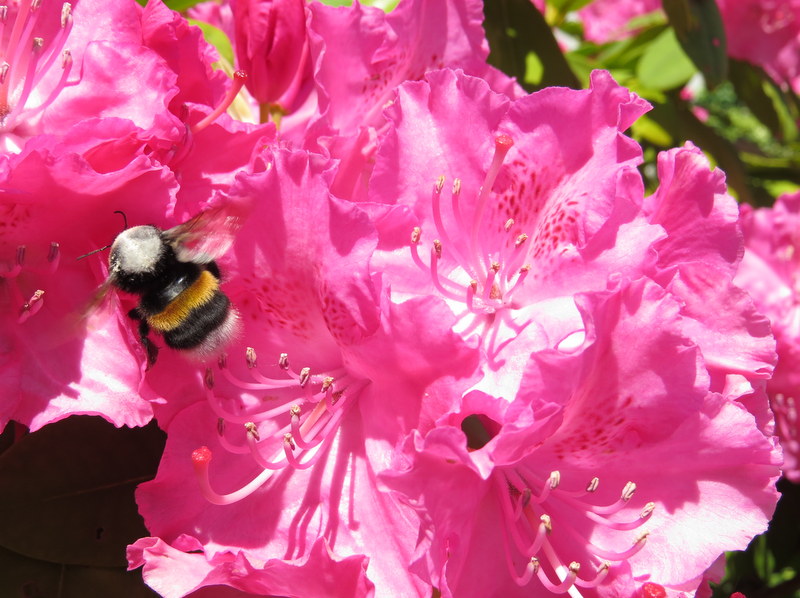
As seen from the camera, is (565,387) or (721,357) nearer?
(565,387)

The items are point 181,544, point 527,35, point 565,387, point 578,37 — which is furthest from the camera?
point 578,37

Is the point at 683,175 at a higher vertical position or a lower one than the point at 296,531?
higher

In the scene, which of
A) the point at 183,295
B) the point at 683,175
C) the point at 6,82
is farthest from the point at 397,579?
the point at 6,82

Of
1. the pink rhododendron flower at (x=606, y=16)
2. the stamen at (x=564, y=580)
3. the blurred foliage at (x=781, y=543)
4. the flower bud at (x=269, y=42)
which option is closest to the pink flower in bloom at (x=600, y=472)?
the stamen at (x=564, y=580)

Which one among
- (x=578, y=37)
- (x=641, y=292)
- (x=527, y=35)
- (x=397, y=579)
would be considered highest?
(x=641, y=292)

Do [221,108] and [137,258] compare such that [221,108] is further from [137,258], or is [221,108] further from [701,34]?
[701,34]

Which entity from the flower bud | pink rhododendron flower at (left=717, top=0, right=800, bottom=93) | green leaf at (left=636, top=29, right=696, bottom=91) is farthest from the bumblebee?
pink rhododendron flower at (left=717, top=0, right=800, bottom=93)

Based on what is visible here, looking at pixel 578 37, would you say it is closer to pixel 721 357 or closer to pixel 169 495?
pixel 721 357

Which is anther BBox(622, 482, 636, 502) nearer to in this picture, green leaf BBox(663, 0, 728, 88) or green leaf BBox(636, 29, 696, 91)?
green leaf BBox(663, 0, 728, 88)
